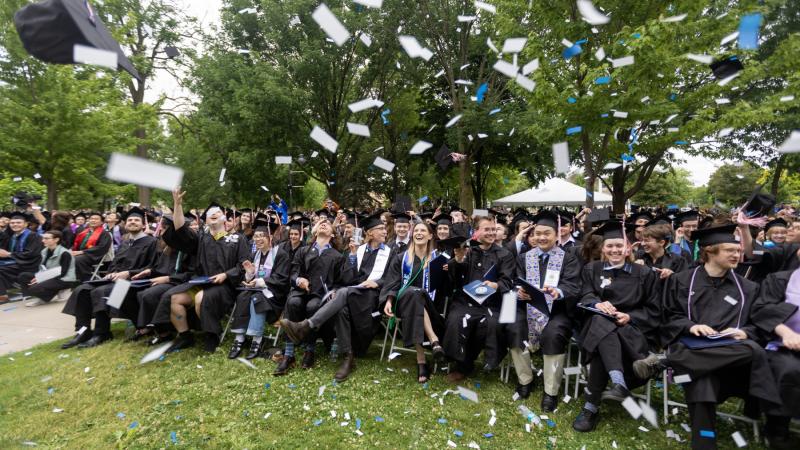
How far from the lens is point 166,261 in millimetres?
5738

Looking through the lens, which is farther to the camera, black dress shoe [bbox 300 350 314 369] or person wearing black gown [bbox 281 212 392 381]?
black dress shoe [bbox 300 350 314 369]

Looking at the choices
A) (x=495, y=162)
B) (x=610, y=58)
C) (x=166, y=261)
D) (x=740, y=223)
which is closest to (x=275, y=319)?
(x=166, y=261)

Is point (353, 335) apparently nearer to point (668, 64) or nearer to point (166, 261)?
point (166, 261)

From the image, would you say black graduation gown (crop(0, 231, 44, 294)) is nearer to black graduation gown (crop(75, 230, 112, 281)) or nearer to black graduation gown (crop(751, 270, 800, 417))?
black graduation gown (crop(75, 230, 112, 281))

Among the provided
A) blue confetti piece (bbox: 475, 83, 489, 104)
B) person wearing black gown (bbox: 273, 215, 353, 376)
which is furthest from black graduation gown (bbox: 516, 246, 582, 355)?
blue confetti piece (bbox: 475, 83, 489, 104)

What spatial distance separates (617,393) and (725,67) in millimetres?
10380

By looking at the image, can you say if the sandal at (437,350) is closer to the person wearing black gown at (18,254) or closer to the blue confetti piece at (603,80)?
the blue confetti piece at (603,80)

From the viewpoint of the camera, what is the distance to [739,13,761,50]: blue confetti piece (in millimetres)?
8930

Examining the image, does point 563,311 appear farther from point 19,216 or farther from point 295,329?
point 19,216

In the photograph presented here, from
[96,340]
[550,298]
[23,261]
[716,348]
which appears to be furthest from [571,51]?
[23,261]

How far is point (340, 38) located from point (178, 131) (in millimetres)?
19512

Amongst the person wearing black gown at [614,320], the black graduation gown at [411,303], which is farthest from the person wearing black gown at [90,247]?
the person wearing black gown at [614,320]

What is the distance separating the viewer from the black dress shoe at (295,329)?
14.0ft

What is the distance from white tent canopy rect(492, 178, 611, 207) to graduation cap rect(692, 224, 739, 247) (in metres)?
17.5
